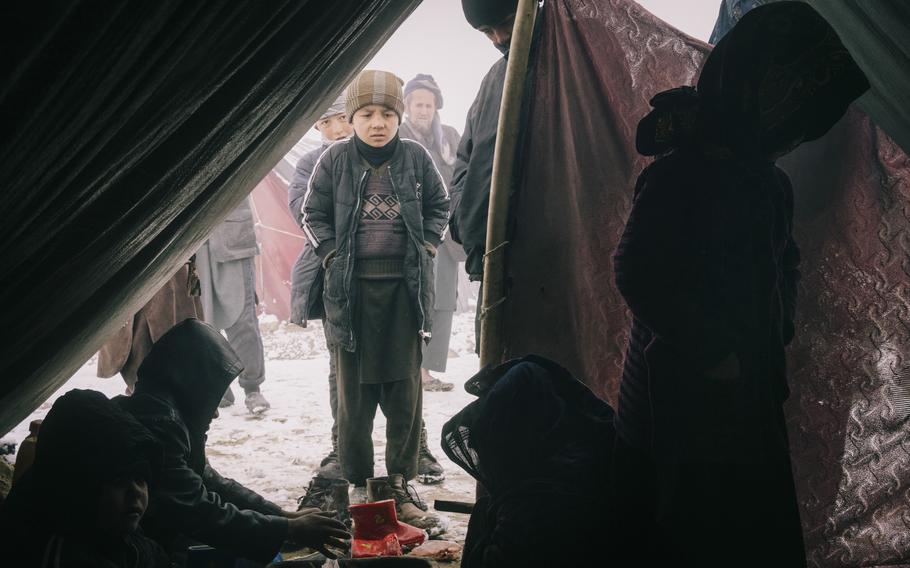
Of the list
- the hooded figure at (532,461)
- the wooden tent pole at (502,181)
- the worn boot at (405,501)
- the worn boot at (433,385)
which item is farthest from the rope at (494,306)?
the worn boot at (433,385)

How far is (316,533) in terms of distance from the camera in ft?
6.60

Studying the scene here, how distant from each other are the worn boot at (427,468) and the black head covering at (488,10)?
2438mm

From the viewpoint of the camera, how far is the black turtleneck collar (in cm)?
353

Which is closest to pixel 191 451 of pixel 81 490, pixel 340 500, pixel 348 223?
pixel 81 490

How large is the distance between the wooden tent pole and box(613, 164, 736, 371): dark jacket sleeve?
838 millimetres

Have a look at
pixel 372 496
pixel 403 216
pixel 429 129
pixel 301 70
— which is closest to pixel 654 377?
pixel 301 70

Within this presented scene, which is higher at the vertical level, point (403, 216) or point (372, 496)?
point (403, 216)

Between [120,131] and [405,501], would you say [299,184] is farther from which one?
[120,131]

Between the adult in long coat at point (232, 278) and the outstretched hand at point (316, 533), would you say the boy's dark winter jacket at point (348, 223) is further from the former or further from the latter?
the adult in long coat at point (232, 278)

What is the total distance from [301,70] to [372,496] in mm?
2070

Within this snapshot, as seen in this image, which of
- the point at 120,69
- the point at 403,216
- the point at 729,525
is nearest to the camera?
the point at 120,69

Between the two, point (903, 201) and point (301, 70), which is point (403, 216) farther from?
point (903, 201)

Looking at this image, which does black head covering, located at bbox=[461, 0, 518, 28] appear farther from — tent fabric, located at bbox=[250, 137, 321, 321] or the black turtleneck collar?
tent fabric, located at bbox=[250, 137, 321, 321]

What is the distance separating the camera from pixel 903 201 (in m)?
2.29
